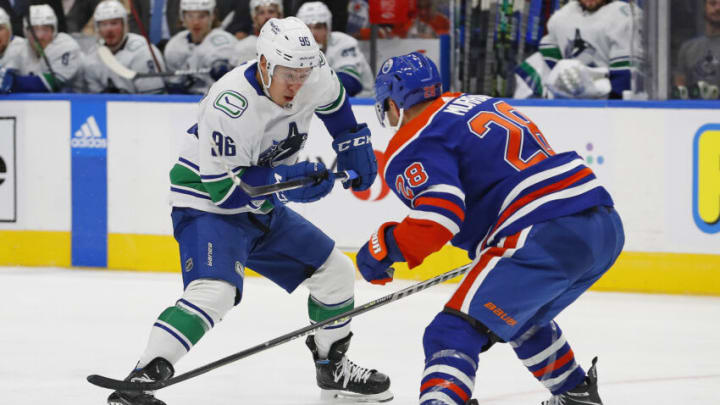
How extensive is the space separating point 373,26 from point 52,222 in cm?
214

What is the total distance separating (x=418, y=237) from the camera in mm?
2801

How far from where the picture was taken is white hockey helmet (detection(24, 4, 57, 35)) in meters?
7.09

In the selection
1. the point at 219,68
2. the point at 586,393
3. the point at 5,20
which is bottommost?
the point at 586,393

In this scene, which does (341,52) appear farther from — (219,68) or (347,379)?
(347,379)

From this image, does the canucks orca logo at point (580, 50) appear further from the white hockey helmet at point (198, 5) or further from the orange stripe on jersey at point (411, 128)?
the orange stripe on jersey at point (411, 128)

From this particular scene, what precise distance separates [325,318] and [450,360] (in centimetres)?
100

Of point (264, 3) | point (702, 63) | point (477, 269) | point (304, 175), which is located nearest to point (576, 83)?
point (702, 63)

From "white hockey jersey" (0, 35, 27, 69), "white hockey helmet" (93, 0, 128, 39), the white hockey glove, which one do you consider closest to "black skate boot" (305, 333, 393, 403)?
the white hockey glove

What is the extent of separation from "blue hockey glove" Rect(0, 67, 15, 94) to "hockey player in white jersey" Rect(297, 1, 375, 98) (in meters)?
1.61

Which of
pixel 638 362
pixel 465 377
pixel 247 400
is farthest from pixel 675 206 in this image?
pixel 465 377

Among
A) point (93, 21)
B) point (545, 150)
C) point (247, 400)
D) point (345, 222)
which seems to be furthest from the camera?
point (93, 21)

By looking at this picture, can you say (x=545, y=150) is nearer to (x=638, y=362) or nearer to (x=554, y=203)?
(x=554, y=203)

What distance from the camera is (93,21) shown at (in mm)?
7488

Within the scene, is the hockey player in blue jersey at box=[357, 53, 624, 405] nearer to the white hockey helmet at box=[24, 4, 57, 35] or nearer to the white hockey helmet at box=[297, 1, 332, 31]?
the white hockey helmet at box=[297, 1, 332, 31]
